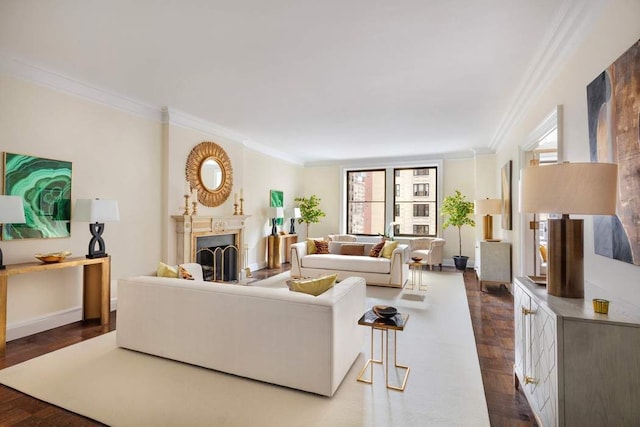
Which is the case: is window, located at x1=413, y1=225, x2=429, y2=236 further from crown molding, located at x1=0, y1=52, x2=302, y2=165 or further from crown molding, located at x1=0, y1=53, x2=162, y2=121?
crown molding, located at x1=0, y1=53, x2=162, y2=121

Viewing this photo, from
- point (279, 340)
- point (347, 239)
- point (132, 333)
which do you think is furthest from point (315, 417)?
point (347, 239)

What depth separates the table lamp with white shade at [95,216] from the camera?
3.41 meters

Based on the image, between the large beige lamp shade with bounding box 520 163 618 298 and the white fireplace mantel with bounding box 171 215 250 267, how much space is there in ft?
14.2

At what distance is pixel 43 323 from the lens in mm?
3354

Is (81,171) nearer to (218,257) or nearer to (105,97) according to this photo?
(105,97)

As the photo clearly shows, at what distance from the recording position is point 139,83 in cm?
365

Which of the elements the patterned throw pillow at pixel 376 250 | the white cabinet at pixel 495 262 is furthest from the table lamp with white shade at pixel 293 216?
the white cabinet at pixel 495 262

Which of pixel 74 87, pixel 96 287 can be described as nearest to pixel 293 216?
pixel 96 287

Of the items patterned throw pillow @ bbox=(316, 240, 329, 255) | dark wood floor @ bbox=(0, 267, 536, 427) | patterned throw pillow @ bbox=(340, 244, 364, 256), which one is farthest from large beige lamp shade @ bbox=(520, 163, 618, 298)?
patterned throw pillow @ bbox=(316, 240, 329, 255)

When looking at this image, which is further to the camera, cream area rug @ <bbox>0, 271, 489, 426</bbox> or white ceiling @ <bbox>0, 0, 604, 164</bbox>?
white ceiling @ <bbox>0, 0, 604, 164</bbox>

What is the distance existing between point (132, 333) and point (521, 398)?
3071 mm

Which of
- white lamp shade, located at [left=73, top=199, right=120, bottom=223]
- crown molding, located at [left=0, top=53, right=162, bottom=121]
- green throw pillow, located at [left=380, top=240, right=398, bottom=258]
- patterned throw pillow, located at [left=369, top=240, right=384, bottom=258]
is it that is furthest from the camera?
patterned throw pillow, located at [left=369, top=240, right=384, bottom=258]

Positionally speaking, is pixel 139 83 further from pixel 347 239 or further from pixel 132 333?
pixel 347 239

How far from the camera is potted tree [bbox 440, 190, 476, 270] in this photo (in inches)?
269
